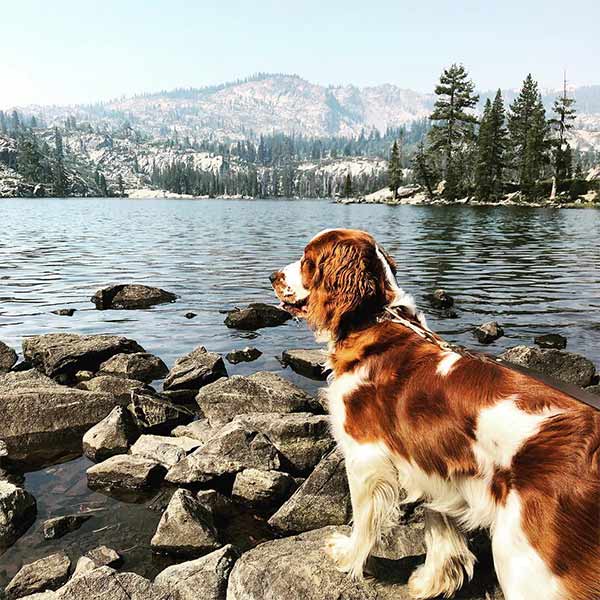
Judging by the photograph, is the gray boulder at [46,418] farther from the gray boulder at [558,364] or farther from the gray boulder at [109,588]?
the gray boulder at [558,364]

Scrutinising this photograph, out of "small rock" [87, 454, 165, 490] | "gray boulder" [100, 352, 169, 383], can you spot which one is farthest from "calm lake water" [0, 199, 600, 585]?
"gray boulder" [100, 352, 169, 383]

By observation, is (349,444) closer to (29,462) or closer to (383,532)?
(383,532)

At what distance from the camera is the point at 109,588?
4.71 m

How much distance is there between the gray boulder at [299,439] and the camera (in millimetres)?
7430

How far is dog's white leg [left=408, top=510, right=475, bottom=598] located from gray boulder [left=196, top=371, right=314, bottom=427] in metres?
4.87

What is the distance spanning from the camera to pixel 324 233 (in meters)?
4.63

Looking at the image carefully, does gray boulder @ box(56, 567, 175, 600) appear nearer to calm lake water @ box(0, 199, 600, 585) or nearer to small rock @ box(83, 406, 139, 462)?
calm lake water @ box(0, 199, 600, 585)

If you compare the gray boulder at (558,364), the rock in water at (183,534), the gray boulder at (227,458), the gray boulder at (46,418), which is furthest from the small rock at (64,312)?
the gray boulder at (558,364)

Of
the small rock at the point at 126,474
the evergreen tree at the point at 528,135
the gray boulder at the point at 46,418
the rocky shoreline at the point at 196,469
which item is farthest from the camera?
the evergreen tree at the point at 528,135

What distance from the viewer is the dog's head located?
170 inches

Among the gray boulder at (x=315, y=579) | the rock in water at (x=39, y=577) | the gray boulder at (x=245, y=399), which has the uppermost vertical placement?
the gray boulder at (x=315, y=579)

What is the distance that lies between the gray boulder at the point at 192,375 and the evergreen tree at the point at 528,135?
308ft

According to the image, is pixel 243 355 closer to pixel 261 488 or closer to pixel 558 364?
pixel 261 488

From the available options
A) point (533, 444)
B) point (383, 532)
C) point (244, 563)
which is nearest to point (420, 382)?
point (533, 444)
